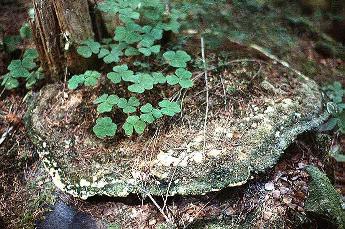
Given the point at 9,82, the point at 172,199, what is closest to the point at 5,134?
the point at 9,82

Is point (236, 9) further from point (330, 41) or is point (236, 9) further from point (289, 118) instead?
point (330, 41)

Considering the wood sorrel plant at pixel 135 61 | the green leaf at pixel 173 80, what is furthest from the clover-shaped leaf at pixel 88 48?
the green leaf at pixel 173 80

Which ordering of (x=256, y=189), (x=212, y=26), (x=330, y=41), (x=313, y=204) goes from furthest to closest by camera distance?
(x=330, y=41) < (x=212, y=26) < (x=256, y=189) < (x=313, y=204)

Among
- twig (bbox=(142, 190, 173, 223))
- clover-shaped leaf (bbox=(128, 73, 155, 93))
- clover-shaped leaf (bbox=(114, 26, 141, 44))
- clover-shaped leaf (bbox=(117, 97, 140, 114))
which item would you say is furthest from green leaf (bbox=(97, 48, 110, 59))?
twig (bbox=(142, 190, 173, 223))

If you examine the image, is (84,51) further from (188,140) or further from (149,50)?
(188,140)

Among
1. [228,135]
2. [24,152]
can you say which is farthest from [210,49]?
[24,152]

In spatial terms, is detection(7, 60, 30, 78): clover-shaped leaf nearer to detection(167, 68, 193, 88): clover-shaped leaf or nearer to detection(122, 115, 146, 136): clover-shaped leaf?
detection(122, 115, 146, 136): clover-shaped leaf
